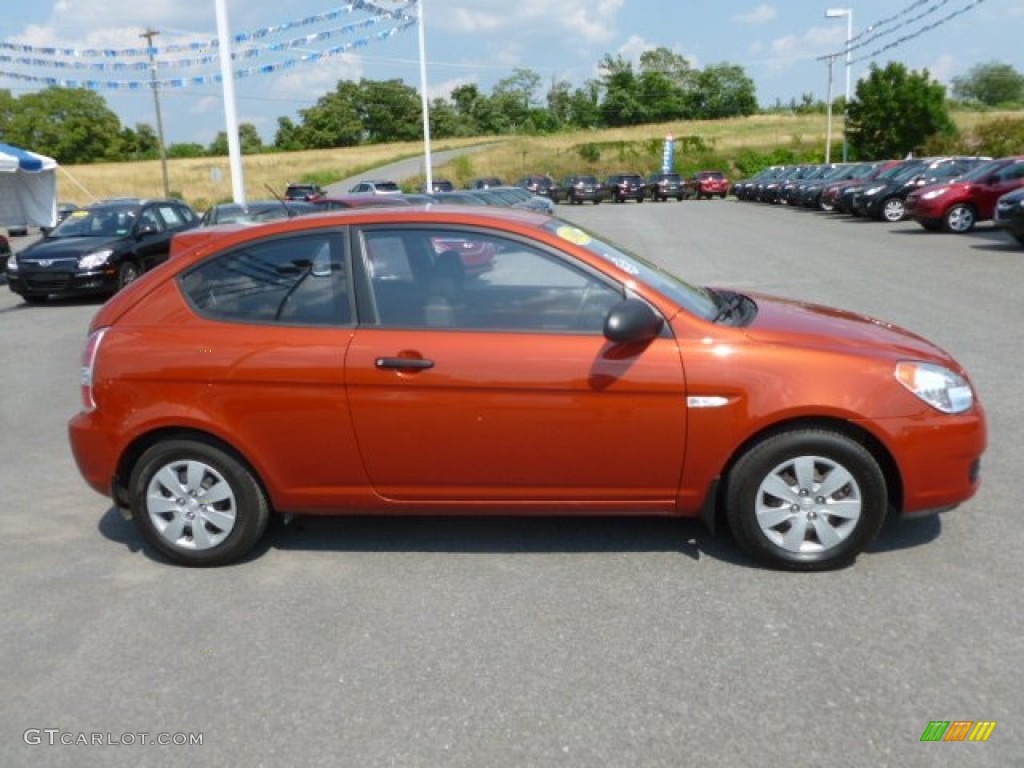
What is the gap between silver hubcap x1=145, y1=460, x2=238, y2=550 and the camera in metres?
4.20

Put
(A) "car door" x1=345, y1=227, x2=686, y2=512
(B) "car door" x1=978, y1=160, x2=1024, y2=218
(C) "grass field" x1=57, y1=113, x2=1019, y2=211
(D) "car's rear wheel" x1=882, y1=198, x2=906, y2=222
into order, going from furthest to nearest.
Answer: (C) "grass field" x1=57, y1=113, x2=1019, y2=211, (D) "car's rear wheel" x1=882, y1=198, x2=906, y2=222, (B) "car door" x1=978, y1=160, x2=1024, y2=218, (A) "car door" x1=345, y1=227, x2=686, y2=512

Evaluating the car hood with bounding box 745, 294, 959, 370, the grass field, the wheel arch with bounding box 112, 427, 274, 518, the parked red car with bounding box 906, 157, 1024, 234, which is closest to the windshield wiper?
the car hood with bounding box 745, 294, 959, 370

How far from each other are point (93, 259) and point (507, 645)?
1227 cm

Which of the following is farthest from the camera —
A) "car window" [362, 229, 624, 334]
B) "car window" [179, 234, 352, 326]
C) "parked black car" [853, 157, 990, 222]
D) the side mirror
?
"parked black car" [853, 157, 990, 222]

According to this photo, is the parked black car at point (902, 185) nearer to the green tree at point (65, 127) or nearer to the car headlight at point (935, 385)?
the car headlight at point (935, 385)

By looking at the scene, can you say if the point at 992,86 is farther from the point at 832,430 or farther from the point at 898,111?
the point at 832,430

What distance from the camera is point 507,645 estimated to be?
3.48 metres

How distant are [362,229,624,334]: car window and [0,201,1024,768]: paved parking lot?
1.16m

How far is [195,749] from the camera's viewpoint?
2.94 m

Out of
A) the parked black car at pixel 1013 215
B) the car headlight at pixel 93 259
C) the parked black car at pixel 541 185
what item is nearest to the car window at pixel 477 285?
the car headlight at pixel 93 259

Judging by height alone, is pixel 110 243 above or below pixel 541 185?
below

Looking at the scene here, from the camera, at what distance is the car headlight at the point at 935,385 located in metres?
3.88

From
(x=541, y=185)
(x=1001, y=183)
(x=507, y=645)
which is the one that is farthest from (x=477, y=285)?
(x=541, y=185)

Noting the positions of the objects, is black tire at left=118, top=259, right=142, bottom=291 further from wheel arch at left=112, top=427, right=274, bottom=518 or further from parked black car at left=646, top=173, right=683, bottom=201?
parked black car at left=646, top=173, right=683, bottom=201
